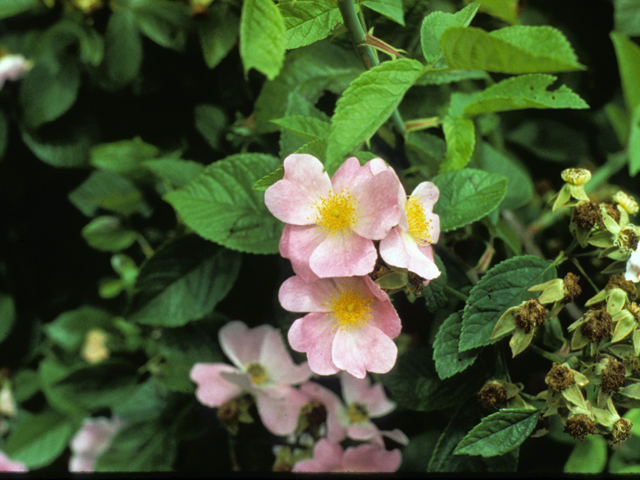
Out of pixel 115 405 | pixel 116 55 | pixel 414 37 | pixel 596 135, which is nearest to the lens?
pixel 414 37

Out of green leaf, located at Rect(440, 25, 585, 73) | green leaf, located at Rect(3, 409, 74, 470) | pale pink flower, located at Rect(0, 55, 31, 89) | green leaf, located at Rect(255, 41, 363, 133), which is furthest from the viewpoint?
green leaf, located at Rect(3, 409, 74, 470)

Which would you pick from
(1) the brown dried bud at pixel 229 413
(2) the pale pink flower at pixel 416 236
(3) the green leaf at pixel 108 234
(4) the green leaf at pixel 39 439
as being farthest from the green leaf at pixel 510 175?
(4) the green leaf at pixel 39 439

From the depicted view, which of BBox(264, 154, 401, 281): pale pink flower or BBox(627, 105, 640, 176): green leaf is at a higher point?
BBox(264, 154, 401, 281): pale pink flower

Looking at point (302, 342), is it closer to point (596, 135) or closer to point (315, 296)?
point (315, 296)

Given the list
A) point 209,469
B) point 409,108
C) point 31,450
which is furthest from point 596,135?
point 31,450

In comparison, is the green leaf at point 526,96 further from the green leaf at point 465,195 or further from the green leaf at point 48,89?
the green leaf at point 48,89

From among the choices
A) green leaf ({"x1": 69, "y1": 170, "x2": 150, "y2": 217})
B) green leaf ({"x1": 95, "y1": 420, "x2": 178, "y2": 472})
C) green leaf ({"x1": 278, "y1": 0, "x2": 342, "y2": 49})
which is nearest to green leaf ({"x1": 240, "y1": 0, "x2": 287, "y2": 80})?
green leaf ({"x1": 278, "y1": 0, "x2": 342, "y2": 49})

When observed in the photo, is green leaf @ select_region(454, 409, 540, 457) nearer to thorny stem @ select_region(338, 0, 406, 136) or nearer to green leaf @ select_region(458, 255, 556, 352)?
green leaf @ select_region(458, 255, 556, 352)
